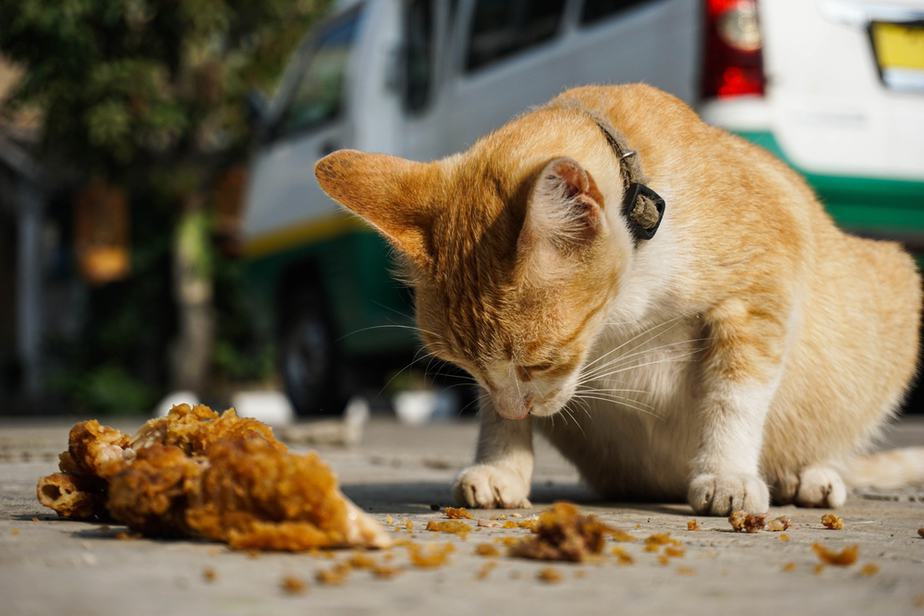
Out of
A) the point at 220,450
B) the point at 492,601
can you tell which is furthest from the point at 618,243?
the point at 492,601

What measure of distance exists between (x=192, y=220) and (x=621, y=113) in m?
10.6

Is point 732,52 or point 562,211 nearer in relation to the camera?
point 562,211

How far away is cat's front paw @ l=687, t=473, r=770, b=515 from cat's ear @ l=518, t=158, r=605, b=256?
0.66 meters

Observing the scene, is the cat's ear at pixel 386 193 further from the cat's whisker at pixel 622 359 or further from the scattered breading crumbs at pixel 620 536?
the scattered breading crumbs at pixel 620 536

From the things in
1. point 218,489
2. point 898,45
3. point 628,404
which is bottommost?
point 218,489

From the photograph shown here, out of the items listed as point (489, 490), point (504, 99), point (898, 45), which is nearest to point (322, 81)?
point (504, 99)

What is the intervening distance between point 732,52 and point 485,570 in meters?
3.61

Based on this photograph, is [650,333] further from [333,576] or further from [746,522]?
[333,576]

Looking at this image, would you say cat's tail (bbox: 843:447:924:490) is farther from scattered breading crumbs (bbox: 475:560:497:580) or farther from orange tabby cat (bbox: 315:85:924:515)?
scattered breading crumbs (bbox: 475:560:497:580)

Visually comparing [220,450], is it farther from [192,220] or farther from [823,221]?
[192,220]

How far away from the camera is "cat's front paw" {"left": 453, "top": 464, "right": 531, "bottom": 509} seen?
9.84 feet

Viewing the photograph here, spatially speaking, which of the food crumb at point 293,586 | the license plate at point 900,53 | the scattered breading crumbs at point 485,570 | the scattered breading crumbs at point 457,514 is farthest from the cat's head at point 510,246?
the license plate at point 900,53

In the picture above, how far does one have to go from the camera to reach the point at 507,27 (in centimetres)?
622

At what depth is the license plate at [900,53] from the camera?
5168 mm
